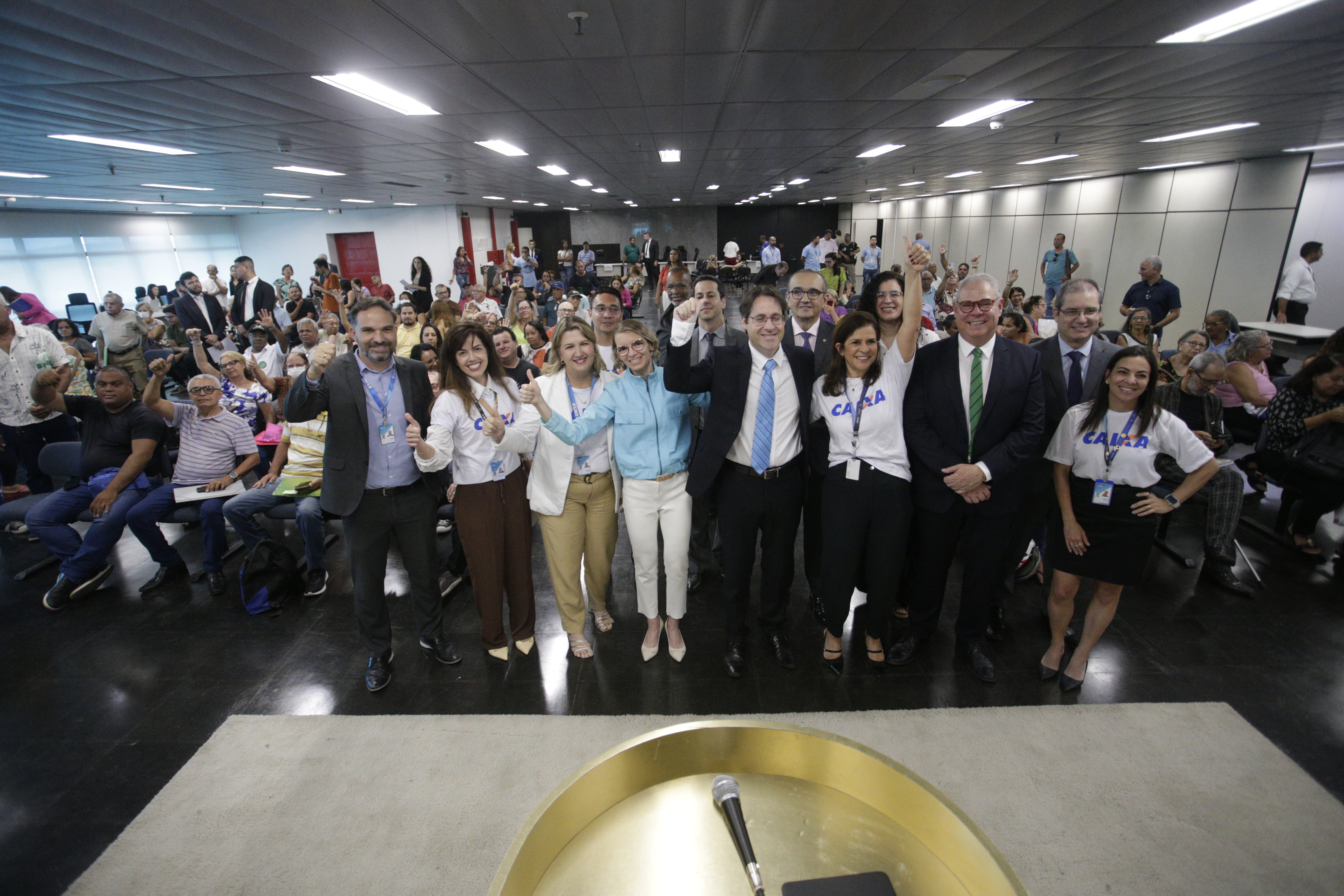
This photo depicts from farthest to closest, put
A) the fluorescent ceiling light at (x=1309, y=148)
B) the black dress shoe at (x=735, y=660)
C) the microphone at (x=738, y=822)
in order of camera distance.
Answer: the fluorescent ceiling light at (x=1309, y=148), the black dress shoe at (x=735, y=660), the microphone at (x=738, y=822)

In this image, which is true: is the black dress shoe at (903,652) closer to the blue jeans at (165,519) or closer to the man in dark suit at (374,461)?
the man in dark suit at (374,461)

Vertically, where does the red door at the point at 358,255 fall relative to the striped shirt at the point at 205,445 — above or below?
above

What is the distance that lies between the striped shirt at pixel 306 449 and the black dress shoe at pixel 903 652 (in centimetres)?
399

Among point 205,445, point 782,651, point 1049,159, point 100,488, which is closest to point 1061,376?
point 782,651

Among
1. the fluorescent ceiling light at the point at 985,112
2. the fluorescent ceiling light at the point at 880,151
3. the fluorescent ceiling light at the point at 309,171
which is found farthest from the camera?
the fluorescent ceiling light at the point at 309,171

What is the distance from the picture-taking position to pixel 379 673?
3.16 metres

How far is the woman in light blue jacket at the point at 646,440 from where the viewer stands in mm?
2805

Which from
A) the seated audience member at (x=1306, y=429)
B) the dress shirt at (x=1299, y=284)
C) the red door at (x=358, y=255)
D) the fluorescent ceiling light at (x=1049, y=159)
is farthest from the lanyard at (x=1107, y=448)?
the red door at (x=358, y=255)

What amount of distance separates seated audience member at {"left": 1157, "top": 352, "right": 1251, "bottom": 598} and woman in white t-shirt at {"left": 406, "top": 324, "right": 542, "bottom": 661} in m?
4.29

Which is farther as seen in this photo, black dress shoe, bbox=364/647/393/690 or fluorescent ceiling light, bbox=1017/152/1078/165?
fluorescent ceiling light, bbox=1017/152/1078/165

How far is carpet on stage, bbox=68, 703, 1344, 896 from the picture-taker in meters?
2.15

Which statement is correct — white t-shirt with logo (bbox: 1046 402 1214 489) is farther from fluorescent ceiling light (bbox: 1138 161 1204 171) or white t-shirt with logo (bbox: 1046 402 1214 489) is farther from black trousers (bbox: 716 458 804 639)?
fluorescent ceiling light (bbox: 1138 161 1204 171)

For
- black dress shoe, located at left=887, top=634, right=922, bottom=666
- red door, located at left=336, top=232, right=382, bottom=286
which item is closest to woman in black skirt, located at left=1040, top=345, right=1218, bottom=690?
black dress shoe, located at left=887, top=634, right=922, bottom=666

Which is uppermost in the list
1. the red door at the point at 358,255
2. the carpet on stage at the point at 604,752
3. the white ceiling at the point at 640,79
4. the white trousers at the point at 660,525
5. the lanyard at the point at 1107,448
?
the white ceiling at the point at 640,79
